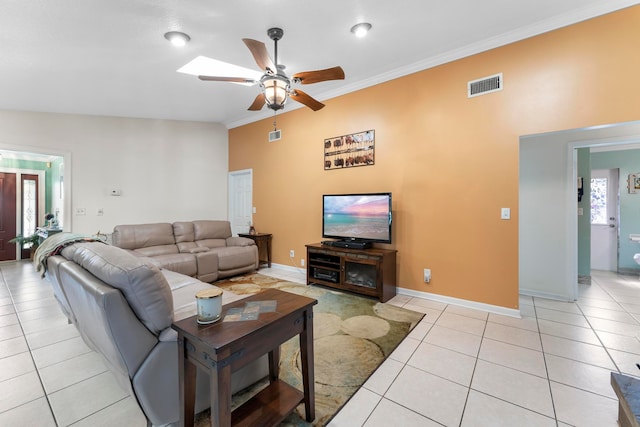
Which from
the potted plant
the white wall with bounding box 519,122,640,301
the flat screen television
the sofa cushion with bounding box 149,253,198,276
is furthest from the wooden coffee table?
the potted plant

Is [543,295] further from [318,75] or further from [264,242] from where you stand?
[264,242]

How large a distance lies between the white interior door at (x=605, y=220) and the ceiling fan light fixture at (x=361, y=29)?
555cm

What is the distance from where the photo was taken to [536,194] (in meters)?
3.58

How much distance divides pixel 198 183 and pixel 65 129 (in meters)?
2.20

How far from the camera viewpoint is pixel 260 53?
214cm

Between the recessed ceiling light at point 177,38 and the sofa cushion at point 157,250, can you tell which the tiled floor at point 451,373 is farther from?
the recessed ceiling light at point 177,38

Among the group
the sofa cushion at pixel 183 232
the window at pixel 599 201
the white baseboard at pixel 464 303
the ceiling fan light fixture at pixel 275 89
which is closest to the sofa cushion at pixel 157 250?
the sofa cushion at pixel 183 232

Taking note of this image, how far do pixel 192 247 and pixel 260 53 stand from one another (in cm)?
340

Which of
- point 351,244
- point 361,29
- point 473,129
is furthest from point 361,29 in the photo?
point 351,244

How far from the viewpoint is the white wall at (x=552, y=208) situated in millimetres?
3340

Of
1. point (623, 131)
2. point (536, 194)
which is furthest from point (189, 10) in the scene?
point (623, 131)

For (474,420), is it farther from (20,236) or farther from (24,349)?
(20,236)

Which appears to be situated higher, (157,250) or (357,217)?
(357,217)

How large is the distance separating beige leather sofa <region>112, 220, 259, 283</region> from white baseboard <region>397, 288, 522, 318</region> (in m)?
2.64
